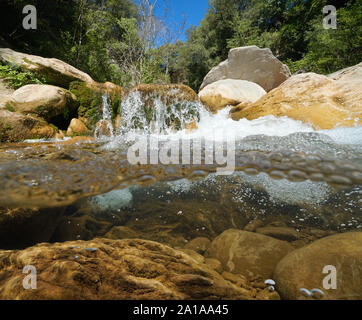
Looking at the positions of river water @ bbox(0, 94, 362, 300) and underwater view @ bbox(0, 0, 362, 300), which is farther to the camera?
river water @ bbox(0, 94, 362, 300)

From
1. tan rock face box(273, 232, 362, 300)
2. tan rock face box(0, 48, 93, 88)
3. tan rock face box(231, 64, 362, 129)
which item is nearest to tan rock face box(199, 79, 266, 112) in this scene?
tan rock face box(231, 64, 362, 129)

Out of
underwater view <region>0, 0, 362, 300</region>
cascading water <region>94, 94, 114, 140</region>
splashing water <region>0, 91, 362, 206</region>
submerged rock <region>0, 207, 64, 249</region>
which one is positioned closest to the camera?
underwater view <region>0, 0, 362, 300</region>

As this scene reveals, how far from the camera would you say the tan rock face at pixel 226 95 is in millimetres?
6109

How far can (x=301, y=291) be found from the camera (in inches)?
37.4

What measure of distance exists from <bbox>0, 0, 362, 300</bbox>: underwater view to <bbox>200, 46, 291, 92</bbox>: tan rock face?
4.90 meters

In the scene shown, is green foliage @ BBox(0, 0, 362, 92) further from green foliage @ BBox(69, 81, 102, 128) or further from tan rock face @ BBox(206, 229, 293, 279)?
tan rock face @ BBox(206, 229, 293, 279)

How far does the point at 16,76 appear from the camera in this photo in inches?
169

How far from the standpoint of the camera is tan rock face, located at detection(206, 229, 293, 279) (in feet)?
3.92

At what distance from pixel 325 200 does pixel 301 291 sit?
4.91 feet

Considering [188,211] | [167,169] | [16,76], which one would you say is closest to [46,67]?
[16,76]

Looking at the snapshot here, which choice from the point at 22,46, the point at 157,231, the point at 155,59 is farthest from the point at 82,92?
the point at 155,59

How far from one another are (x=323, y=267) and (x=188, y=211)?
1.30 meters

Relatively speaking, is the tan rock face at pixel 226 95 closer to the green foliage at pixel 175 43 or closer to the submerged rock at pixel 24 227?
the green foliage at pixel 175 43
